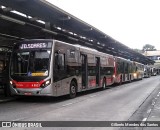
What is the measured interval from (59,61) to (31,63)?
144 cm

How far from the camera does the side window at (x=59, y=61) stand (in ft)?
53.5

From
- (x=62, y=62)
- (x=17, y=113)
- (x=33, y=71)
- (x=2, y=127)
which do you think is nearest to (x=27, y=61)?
(x=33, y=71)

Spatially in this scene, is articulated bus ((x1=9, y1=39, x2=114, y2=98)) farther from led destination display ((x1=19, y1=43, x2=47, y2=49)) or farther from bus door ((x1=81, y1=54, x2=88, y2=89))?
bus door ((x1=81, y1=54, x2=88, y2=89))

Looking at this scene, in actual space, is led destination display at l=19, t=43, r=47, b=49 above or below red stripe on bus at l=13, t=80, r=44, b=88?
above

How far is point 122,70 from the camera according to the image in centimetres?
3738

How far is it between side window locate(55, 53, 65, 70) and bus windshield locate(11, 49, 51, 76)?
1.84 ft

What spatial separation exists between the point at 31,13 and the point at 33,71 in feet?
15.7

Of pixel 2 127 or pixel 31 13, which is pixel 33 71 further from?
pixel 2 127

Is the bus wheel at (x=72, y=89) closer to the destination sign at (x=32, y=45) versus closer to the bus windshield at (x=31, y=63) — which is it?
the bus windshield at (x=31, y=63)

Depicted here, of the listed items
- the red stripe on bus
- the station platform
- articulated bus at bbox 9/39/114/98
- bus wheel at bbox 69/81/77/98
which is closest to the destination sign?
articulated bus at bbox 9/39/114/98

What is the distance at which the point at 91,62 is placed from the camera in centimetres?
2280

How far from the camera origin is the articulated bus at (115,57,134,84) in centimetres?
3381

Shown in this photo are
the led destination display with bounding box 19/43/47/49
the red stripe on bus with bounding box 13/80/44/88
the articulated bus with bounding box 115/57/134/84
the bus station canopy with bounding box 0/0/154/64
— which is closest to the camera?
the red stripe on bus with bounding box 13/80/44/88

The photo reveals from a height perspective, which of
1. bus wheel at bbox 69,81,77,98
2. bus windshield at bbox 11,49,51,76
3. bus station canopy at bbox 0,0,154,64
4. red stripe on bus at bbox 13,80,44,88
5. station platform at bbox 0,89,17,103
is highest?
bus station canopy at bbox 0,0,154,64
